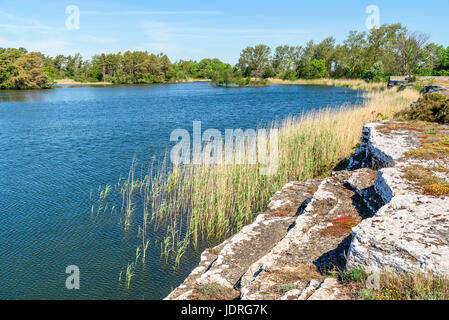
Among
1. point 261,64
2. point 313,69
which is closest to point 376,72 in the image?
point 313,69

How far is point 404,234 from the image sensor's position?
3426 mm

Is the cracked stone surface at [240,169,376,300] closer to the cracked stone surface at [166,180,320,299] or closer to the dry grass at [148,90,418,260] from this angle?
the cracked stone surface at [166,180,320,299]

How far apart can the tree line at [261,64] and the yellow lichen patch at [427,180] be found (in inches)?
1498

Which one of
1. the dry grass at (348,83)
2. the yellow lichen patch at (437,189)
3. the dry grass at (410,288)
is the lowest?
the dry grass at (410,288)

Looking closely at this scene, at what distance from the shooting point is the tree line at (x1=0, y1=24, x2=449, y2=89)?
50516mm

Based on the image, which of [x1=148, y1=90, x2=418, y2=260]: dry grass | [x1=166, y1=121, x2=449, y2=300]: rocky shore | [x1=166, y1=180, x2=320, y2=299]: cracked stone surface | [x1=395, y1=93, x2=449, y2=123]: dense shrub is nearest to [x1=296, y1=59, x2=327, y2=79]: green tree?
[x1=148, y1=90, x2=418, y2=260]: dry grass

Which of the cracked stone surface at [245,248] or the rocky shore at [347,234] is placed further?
the cracked stone surface at [245,248]

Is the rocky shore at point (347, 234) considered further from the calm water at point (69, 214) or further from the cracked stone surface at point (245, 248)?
the calm water at point (69, 214)

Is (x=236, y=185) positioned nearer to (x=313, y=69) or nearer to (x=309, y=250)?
(x=309, y=250)

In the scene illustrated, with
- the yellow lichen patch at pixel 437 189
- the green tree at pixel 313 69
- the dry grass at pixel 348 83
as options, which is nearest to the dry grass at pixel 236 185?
the yellow lichen patch at pixel 437 189

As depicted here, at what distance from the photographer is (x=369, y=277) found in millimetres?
3107

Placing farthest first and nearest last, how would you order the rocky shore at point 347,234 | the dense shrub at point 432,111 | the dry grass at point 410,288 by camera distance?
1. the dense shrub at point 432,111
2. the rocky shore at point 347,234
3. the dry grass at point 410,288

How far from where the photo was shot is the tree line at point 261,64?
5052 cm

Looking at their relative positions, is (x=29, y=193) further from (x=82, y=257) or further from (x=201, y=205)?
(x=201, y=205)
